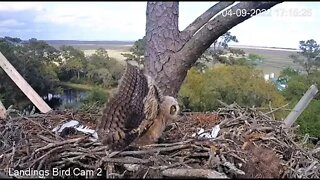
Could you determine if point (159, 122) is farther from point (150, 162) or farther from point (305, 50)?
point (305, 50)

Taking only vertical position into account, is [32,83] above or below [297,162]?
above

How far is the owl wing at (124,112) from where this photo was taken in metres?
0.96

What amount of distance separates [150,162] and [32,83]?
40.9 inches

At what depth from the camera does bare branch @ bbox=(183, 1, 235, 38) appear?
118 centimetres

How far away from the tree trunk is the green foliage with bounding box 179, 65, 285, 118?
564mm

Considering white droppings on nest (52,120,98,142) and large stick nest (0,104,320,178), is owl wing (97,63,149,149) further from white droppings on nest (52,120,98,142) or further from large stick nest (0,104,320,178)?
white droppings on nest (52,120,98,142)

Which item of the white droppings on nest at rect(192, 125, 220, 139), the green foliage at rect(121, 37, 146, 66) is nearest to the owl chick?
the white droppings on nest at rect(192, 125, 220, 139)

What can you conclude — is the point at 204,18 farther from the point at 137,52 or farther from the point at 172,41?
the point at 137,52

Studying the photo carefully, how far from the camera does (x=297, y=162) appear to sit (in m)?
1.08

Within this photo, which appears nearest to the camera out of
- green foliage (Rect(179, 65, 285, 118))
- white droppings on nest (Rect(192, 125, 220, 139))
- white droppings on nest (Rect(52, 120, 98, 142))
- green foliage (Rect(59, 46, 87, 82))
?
white droppings on nest (Rect(192, 125, 220, 139))

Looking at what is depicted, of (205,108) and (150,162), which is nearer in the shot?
(150,162)

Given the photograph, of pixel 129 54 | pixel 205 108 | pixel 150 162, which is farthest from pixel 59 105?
pixel 150 162

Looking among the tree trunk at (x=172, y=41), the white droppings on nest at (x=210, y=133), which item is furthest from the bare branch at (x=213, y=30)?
the white droppings on nest at (x=210, y=133)

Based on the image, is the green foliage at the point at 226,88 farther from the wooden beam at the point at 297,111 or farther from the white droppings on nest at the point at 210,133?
the white droppings on nest at the point at 210,133
